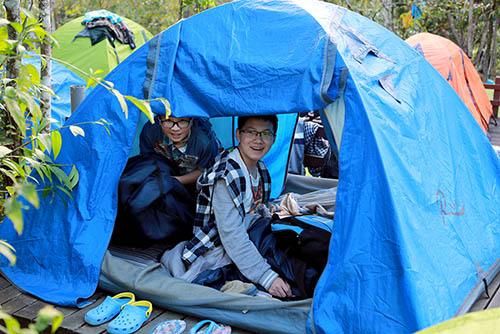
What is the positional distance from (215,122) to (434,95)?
1531mm

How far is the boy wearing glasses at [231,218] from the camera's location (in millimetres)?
2635

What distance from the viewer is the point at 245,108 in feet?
8.43

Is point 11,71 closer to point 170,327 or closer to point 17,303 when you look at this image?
point 17,303

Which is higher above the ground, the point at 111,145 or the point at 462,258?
the point at 111,145

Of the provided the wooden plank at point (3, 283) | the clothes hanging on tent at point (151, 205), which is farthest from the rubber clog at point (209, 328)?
the wooden plank at point (3, 283)

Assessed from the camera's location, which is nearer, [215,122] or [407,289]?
[407,289]

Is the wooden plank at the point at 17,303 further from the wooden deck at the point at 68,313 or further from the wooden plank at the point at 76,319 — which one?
the wooden plank at the point at 76,319

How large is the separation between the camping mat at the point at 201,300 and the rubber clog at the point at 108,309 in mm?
41

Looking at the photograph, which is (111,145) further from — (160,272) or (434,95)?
(434,95)

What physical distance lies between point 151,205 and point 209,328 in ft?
2.64

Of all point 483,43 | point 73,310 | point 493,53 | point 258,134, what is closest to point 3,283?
point 73,310

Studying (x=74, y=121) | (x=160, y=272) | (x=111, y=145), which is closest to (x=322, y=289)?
(x=160, y=272)

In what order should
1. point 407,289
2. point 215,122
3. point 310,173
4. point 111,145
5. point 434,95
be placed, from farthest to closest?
point 310,173
point 215,122
point 434,95
point 111,145
point 407,289

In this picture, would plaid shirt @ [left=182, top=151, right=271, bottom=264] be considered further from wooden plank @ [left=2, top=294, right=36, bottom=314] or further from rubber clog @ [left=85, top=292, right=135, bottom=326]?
wooden plank @ [left=2, top=294, right=36, bottom=314]
